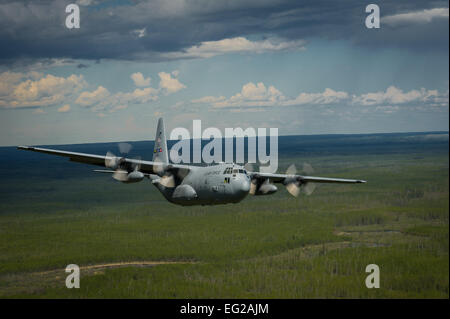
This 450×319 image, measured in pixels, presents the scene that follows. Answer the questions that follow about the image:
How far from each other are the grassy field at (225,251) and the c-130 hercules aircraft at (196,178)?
202ft

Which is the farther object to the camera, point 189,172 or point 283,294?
point 283,294

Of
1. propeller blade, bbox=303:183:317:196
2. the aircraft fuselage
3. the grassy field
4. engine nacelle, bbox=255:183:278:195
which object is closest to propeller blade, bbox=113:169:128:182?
the aircraft fuselage

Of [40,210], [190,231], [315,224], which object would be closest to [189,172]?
[190,231]

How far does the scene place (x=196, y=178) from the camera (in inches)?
2287

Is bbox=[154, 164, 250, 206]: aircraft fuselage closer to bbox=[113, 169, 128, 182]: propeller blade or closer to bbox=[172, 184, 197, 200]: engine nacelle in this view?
bbox=[172, 184, 197, 200]: engine nacelle

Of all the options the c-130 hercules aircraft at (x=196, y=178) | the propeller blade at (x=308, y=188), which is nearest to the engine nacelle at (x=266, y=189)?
the c-130 hercules aircraft at (x=196, y=178)

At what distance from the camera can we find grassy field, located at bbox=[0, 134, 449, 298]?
4872 inches

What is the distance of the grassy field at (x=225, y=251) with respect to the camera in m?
124

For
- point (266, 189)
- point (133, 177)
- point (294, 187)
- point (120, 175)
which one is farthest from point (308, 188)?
point (120, 175)

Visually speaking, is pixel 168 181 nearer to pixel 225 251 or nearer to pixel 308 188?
pixel 308 188

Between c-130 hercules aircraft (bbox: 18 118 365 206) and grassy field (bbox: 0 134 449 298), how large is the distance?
61607 millimetres
